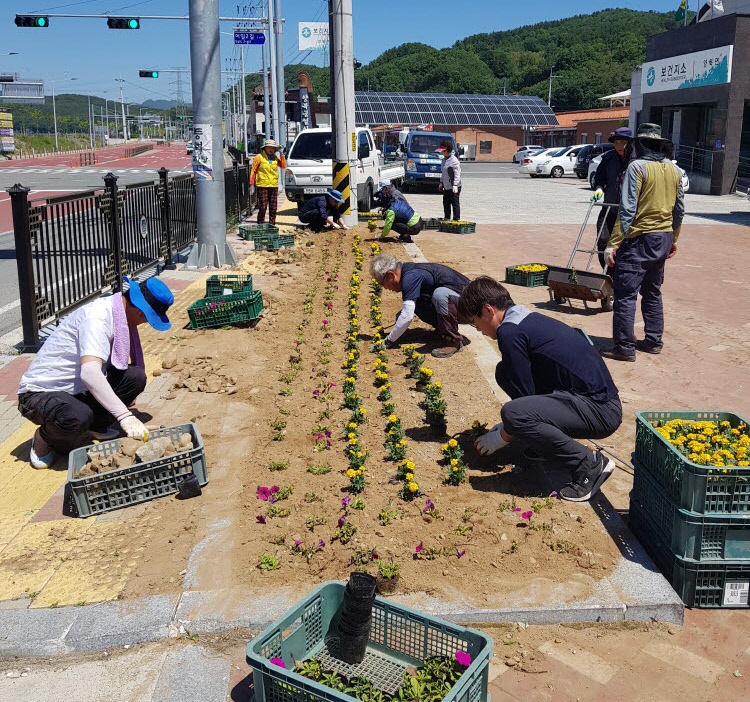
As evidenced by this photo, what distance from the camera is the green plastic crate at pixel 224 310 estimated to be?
8.92 metres

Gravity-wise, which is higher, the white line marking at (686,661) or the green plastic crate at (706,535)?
the green plastic crate at (706,535)

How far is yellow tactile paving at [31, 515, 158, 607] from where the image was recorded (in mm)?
3930


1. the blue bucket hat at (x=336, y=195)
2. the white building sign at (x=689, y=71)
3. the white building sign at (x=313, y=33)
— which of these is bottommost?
the blue bucket hat at (x=336, y=195)

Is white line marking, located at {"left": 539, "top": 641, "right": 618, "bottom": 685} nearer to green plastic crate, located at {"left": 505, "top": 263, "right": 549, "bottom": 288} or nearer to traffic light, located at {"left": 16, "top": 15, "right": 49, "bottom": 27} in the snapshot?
green plastic crate, located at {"left": 505, "top": 263, "right": 549, "bottom": 288}

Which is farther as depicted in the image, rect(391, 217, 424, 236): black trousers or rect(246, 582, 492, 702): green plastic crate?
rect(391, 217, 424, 236): black trousers

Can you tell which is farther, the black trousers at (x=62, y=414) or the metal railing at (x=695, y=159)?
the metal railing at (x=695, y=159)

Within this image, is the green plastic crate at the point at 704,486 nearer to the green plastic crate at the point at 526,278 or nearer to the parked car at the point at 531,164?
the green plastic crate at the point at 526,278

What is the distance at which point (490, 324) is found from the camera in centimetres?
478

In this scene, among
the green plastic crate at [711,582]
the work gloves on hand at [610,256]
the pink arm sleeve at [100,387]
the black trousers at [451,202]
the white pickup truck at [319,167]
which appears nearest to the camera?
the green plastic crate at [711,582]

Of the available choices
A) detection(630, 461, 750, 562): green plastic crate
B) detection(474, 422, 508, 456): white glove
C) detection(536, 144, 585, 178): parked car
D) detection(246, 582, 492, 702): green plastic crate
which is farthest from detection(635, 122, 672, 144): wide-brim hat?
detection(536, 144, 585, 178): parked car

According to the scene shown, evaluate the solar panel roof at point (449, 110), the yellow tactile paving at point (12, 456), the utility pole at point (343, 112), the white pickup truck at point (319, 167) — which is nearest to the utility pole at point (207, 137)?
the utility pole at point (343, 112)

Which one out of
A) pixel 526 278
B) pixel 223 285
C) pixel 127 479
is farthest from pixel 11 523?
pixel 526 278

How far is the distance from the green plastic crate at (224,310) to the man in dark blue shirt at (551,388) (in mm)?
4539

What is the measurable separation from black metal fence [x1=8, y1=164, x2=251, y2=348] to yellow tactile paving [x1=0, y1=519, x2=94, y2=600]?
3.86 m
